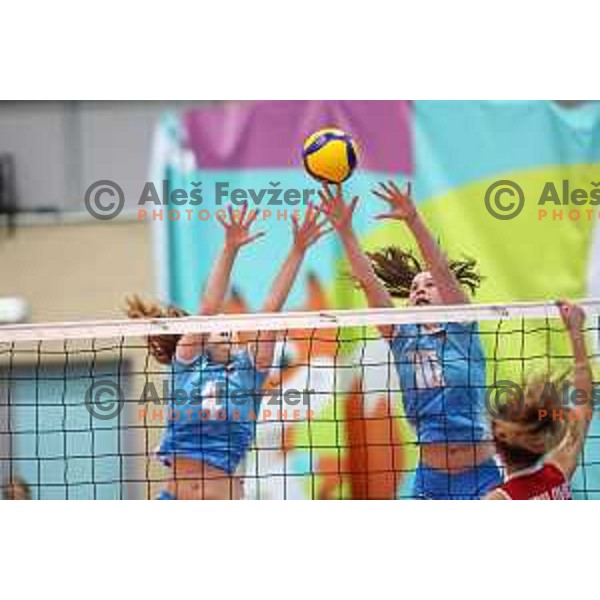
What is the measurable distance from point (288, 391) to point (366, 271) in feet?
1.35

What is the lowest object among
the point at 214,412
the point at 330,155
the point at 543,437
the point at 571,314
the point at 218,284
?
the point at 543,437

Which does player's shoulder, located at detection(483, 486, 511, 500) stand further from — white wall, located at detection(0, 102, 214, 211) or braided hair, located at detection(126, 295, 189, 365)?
white wall, located at detection(0, 102, 214, 211)

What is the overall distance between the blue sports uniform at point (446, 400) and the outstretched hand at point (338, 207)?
1.22 ft

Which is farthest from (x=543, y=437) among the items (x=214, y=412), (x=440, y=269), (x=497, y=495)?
(x=214, y=412)

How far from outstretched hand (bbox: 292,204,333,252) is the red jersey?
867mm

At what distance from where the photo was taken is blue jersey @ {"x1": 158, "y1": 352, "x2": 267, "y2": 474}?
3.87 m

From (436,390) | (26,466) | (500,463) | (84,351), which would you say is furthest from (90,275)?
(500,463)

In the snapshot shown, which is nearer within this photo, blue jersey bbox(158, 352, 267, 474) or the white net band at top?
the white net band at top

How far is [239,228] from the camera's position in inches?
151

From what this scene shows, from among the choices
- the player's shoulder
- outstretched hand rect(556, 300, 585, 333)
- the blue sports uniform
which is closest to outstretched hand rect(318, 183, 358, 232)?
the blue sports uniform

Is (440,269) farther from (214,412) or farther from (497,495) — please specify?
(214,412)

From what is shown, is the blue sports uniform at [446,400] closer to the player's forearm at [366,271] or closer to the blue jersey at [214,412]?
the player's forearm at [366,271]
